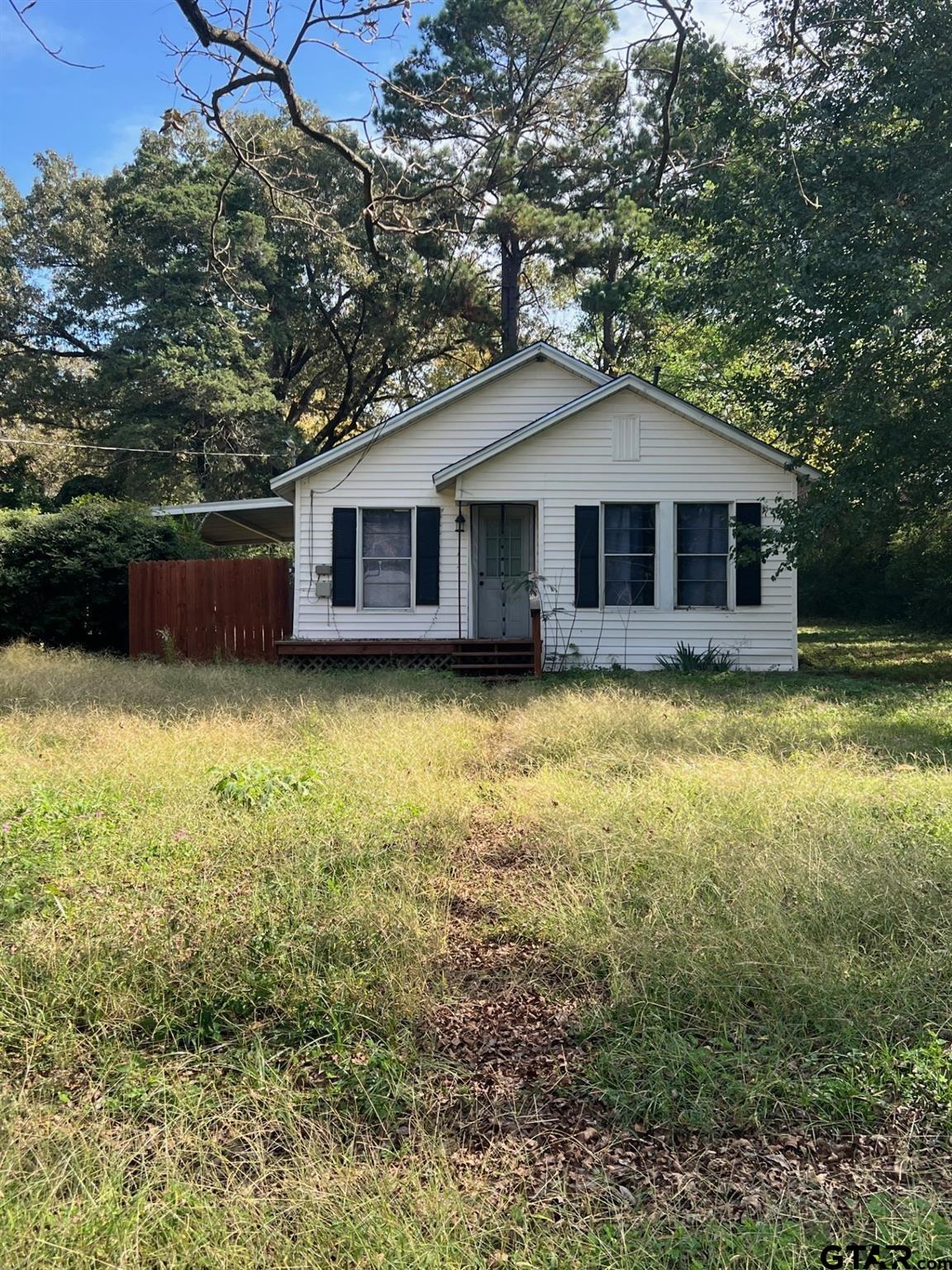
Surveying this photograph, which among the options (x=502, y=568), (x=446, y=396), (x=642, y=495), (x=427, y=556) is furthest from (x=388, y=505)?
(x=642, y=495)

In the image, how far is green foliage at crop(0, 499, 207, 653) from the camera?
1414 cm

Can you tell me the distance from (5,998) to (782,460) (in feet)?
38.5

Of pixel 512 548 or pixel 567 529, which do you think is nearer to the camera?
pixel 567 529

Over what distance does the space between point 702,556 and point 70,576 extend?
35.2ft

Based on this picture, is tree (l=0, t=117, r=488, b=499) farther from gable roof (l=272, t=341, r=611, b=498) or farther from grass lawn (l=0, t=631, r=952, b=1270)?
grass lawn (l=0, t=631, r=952, b=1270)

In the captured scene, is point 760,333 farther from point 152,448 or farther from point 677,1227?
point 152,448

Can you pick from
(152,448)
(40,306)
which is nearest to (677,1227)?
(152,448)

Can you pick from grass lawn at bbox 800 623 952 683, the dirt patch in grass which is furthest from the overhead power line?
the dirt patch in grass

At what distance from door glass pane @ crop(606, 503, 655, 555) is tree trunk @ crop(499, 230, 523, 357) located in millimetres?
12410

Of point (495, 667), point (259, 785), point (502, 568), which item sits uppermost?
point (502, 568)

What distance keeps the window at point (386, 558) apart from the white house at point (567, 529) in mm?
20

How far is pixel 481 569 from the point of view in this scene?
13.5 metres

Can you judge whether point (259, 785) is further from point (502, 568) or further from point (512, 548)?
point (512, 548)

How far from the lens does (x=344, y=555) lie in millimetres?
12758
